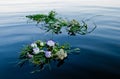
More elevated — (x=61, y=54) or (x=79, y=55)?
(x=61, y=54)

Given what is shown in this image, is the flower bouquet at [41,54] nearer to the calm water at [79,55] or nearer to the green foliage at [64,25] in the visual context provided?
the calm water at [79,55]

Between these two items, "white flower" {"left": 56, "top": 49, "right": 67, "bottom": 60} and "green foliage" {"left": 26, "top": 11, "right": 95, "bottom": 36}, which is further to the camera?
"green foliage" {"left": 26, "top": 11, "right": 95, "bottom": 36}

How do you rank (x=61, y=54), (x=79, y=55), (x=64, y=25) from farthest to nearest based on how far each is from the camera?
(x=64, y=25), (x=79, y=55), (x=61, y=54)

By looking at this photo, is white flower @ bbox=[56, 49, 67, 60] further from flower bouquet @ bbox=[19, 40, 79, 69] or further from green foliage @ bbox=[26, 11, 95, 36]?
green foliage @ bbox=[26, 11, 95, 36]

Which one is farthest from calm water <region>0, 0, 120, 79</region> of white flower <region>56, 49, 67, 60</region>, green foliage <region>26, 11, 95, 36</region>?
green foliage <region>26, 11, 95, 36</region>

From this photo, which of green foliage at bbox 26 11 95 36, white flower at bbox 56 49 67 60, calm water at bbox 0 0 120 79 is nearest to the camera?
calm water at bbox 0 0 120 79

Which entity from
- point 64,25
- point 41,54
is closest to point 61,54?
point 41,54

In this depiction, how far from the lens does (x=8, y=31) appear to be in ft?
34.3

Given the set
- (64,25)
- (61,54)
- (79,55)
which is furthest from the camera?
(64,25)

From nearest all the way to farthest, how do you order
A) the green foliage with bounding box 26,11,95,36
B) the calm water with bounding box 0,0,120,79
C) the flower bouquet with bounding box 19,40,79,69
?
1. the calm water with bounding box 0,0,120,79
2. the flower bouquet with bounding box 19,40,79,69
3. the green foliage with bounding box 26,11,95,36

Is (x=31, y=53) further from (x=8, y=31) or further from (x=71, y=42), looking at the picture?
(x=8, y=31)

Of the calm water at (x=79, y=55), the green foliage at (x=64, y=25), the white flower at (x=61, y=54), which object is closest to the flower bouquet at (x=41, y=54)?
the white flower at (x=61, y=54)

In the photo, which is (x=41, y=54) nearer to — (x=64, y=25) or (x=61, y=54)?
(x=61, y=54)

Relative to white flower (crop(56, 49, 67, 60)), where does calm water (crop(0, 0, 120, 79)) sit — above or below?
below
